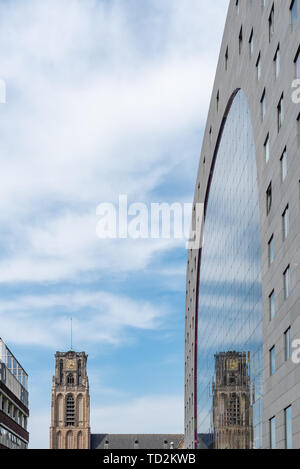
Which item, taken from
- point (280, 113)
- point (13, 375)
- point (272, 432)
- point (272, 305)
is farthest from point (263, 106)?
point (13, 375)

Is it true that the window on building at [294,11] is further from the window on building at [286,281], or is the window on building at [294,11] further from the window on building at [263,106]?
the window on building at [286,281]

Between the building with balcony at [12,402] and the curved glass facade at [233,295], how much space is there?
20.2 m

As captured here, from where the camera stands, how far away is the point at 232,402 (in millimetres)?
61281

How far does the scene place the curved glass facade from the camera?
4934 cm

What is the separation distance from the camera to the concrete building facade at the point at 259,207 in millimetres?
37281

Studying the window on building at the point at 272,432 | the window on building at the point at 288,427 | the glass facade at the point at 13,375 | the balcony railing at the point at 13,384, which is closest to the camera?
the window on building at the point at 288,427

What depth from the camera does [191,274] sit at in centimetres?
10538

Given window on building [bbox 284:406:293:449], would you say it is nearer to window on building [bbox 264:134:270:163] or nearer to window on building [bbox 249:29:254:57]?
window on building [bbox 264:134:270:163]

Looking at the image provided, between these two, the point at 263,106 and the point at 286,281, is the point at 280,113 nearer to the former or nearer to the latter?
the point at 263,106

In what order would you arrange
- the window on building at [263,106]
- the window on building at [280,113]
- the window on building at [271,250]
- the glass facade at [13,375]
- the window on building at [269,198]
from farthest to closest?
1. the glass facade at [13,375]
2. the window on building at [263,106]
3. the window on building at [269,198]
4. the window on building at [271,250]
5. the window on building at [280,113]

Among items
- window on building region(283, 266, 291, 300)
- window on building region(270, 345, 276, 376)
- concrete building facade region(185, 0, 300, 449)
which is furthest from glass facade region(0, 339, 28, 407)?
window on building region(283, 266, 291, 300)

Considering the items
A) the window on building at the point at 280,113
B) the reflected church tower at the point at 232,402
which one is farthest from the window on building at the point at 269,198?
the reflected church tower at the point at 232,402
